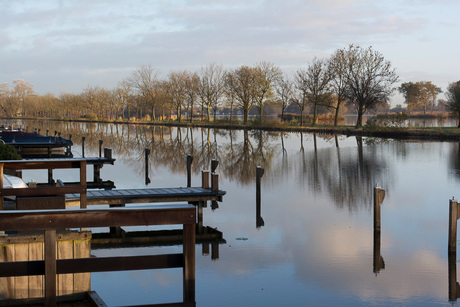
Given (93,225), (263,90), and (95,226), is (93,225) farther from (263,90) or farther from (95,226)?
(263,90)

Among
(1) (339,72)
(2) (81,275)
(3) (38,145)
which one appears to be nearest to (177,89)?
(1) (339,72)

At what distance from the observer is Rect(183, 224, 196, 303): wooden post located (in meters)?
5.13

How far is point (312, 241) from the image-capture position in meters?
13.6

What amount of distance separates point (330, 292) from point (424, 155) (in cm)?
2771

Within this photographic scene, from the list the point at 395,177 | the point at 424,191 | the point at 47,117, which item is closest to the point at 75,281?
the point at 424,191

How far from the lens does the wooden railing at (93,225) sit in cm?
481

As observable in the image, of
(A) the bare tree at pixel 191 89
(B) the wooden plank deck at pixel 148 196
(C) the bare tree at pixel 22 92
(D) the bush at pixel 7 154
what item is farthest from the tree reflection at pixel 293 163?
(C) the bare tree at pixel 22 92

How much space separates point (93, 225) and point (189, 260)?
2.85 feet

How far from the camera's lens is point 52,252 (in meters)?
5.04

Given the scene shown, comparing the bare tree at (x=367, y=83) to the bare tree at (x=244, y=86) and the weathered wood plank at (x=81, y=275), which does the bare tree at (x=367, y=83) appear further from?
the weathered wood plank at (x=81, y=275)

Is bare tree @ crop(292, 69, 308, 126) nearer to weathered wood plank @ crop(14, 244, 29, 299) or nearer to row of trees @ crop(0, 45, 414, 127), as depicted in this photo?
row of trees @ crop(0, 45, 414, 127)

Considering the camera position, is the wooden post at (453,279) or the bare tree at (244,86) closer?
the wooden post at (453,279)

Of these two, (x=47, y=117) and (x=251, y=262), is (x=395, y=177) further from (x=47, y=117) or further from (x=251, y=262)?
(x=47, y=117)

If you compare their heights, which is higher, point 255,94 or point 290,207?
point 255,94
